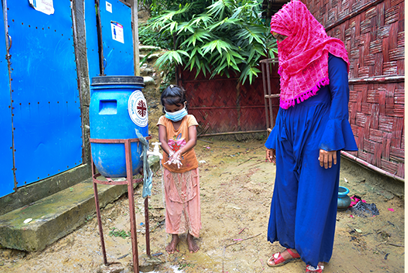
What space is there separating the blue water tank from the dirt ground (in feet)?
3.10

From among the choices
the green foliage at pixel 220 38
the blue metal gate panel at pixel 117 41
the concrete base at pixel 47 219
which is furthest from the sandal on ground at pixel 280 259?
the green foliage at pixel 220 38

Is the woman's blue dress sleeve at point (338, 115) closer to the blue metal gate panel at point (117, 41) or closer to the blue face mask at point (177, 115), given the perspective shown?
the blue face mask at point (177, 115)

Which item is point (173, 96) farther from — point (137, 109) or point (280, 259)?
point (280, 259)

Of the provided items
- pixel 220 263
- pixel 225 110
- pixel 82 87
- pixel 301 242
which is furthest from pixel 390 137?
pixel 225 110

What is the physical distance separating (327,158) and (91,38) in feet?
11.1

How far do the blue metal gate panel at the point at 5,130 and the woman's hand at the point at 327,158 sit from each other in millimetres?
2741

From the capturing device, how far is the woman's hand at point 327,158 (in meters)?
1.78

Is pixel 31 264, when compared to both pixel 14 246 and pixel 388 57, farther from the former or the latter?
pixel 388 57

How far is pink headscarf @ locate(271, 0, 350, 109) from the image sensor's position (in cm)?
182

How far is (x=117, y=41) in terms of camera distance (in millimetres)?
4285

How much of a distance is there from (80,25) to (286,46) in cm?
278

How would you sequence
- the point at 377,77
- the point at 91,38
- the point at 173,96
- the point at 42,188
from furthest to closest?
1. the point at 91,38
2. the point at 377,77
3. the point at 42,188
4. the point at 173,96

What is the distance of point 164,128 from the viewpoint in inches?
91.6

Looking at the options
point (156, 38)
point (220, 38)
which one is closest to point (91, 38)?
point (220, 38)
